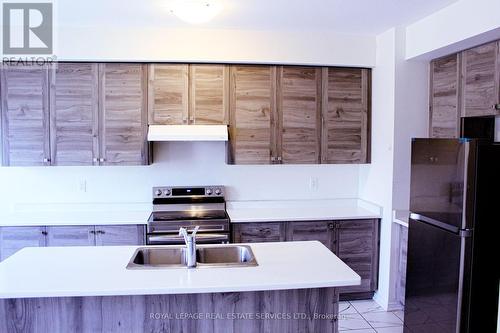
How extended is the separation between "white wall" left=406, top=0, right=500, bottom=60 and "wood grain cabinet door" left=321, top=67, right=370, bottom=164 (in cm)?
55

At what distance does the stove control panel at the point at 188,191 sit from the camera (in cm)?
381

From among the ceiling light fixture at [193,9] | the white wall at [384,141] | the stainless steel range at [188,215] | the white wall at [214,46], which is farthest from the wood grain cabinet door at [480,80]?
the stainless steel range at [188,215]

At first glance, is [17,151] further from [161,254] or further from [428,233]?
[428,233]

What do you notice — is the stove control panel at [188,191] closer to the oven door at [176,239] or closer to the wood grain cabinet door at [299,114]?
the oven door at [176,239]

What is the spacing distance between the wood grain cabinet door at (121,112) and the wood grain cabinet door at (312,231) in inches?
60.3

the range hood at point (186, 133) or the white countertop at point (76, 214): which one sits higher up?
the range hood at point (186, 133)

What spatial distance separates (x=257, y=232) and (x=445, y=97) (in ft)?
6.32

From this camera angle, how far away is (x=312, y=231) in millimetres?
3555

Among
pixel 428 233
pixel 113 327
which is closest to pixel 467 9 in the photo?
pixel 428 233

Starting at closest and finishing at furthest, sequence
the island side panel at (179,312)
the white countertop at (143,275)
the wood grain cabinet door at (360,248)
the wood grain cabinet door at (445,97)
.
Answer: the white countertop at (143,275)
the island side panel at (179,312)
the wood grain cabinet door at (445,97)
the wood grain cabinet door at (360,248)

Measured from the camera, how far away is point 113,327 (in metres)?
1.90

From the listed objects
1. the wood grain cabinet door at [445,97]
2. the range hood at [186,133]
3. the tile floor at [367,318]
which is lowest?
the tile floor at [367,318]

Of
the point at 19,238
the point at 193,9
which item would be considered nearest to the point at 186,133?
the point at 193,9

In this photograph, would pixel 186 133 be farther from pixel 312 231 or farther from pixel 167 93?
pixel 312 231
